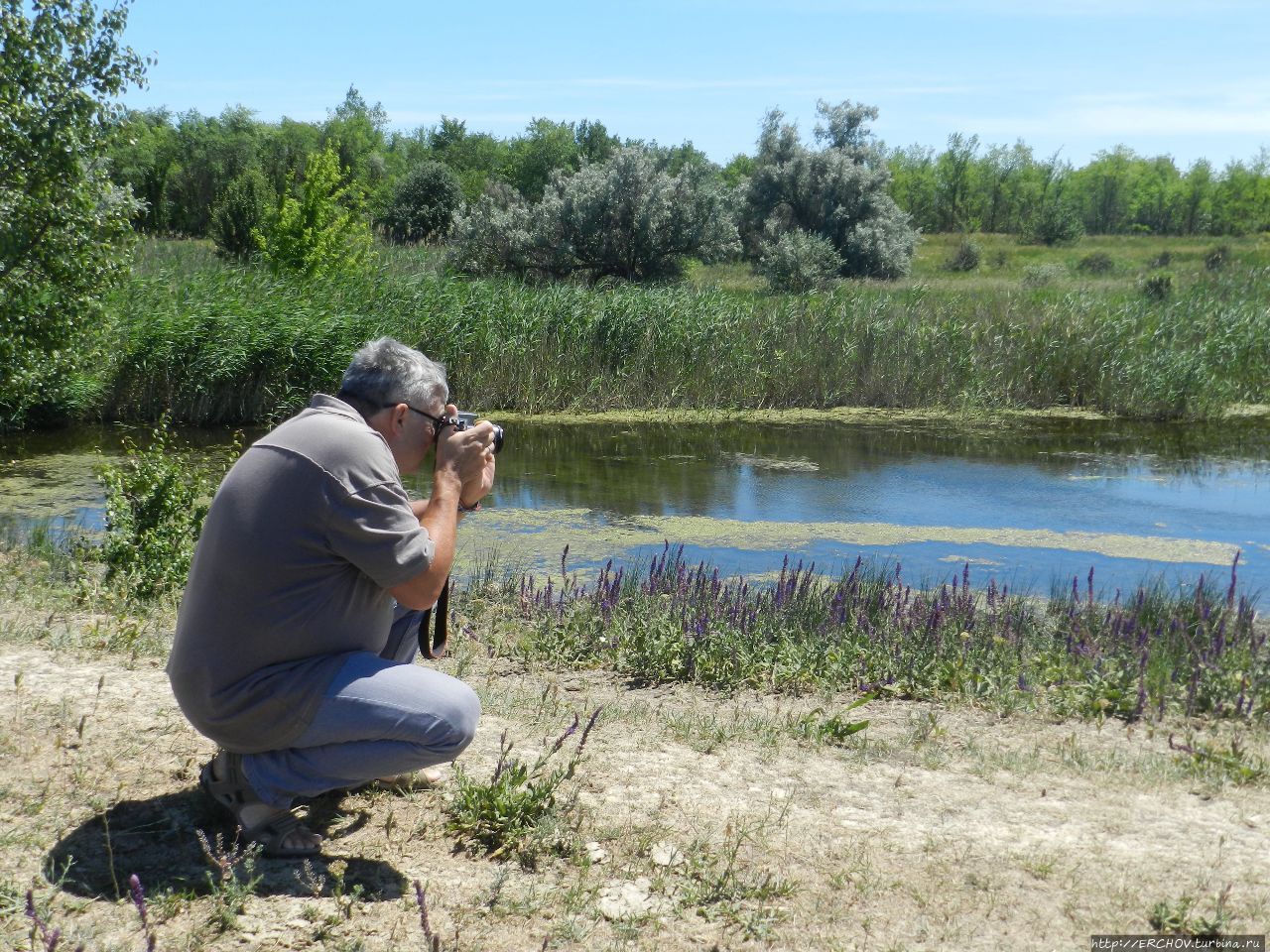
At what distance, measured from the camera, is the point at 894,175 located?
61.5 meters

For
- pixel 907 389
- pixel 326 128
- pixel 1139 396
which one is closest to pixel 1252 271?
pixel 1139 396

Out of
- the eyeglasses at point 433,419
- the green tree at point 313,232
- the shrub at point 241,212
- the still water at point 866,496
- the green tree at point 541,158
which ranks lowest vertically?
the still water at point 866,496

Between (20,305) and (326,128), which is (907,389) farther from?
(326,128)

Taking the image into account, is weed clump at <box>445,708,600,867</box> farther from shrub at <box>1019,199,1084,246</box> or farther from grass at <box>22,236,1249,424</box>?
shrub at <box>1019,199,1084,246</box>

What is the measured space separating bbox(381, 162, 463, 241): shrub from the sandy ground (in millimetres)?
33109

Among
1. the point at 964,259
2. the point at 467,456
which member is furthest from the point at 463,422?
the point at 964,259

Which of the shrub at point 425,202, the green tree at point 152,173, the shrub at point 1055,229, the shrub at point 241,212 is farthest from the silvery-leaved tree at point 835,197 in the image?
the shrub at point 1055,229

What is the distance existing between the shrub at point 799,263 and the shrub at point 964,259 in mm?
14576

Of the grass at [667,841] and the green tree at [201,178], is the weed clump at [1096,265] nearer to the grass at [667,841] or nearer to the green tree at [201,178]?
the green tree at [201,178]

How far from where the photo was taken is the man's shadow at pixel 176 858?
2766mm

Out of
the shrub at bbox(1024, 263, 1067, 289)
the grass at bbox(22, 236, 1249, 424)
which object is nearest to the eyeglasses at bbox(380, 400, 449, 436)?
the grass at bbox(22, 236, 1249, 424)

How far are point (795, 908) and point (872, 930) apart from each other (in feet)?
0.65

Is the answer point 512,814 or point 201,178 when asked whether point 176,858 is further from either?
point 201,178

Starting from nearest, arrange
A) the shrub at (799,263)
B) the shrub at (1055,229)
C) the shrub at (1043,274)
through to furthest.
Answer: the shrub at (799,263) → the shrub at (1043,274) → the shrub at (1055,229)
